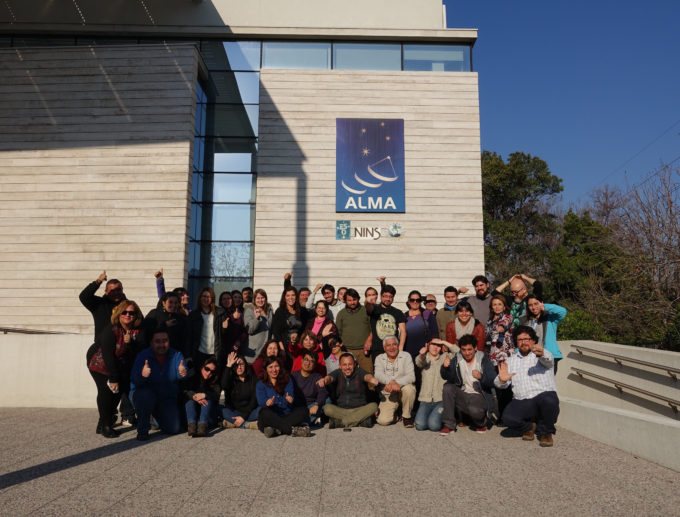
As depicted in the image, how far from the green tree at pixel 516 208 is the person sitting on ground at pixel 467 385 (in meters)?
22.5

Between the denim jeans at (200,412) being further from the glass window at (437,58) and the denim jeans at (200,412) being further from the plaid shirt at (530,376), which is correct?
the glass window at (437,58)

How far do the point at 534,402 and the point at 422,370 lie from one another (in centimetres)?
177

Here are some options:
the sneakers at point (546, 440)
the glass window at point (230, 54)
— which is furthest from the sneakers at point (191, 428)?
the glass window at point (230, 54)

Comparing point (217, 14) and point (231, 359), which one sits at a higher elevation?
point (217, 14)

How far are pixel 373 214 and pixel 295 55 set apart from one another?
5.67m

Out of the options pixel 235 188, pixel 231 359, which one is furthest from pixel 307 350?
pixel 235 188

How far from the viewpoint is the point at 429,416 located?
704 centimetres

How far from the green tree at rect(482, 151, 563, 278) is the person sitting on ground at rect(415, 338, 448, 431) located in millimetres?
22301

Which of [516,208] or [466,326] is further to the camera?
[516,208]

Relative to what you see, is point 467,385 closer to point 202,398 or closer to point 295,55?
point 202,398

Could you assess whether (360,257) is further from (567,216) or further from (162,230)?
(567,216)

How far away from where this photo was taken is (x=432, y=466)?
16.1 ft

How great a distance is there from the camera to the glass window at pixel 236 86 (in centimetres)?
1542

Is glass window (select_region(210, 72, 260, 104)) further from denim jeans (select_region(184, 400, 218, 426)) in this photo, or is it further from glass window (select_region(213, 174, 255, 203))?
denim jeans (select_region(184, 400, 218, 426))
